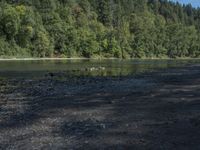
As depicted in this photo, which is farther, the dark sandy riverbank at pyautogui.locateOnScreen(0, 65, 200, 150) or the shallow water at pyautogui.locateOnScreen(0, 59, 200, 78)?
the shallow water at pyautogui.locateOnScreen(0, 59, 200, 78)

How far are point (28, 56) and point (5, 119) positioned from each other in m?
125

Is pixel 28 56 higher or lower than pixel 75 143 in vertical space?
lower

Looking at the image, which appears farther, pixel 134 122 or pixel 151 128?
pixel 134 122

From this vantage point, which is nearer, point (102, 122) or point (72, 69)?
point (102, 122)

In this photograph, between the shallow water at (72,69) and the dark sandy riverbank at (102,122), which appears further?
the shallow water at (72,69)

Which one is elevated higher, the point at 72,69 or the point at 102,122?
the point at 102,122

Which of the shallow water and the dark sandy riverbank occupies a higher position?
the dark sandy riverbank

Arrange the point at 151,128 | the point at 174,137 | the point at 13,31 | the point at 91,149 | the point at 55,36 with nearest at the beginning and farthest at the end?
the point at 91,149
the point at 174,137
the point at 151,128
the point at 13,31
the point at 55,36

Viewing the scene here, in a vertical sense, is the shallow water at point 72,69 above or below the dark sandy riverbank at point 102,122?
below

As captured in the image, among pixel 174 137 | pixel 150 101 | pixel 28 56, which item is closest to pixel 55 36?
pixel 28 56

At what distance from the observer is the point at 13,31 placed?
466ft

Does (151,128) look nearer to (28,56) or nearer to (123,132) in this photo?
(123,132)

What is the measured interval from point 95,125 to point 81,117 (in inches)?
84.6

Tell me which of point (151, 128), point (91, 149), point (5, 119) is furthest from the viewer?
point (5, 119)
